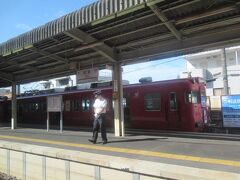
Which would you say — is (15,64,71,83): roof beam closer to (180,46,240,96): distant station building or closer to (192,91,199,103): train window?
(192,91,199,103): train window

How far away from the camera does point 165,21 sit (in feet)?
33.9

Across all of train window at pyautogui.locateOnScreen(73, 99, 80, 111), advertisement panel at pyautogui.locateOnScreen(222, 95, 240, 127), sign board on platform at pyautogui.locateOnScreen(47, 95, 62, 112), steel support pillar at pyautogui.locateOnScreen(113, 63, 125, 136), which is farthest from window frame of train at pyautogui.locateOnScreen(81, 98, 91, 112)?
advertisement panel at pyautogui.locateOnScreen(222, 95, 240, 127)

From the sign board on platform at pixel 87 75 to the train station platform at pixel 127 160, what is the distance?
373cm

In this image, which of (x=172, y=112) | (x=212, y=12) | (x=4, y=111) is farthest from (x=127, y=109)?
(x=4, y=111)

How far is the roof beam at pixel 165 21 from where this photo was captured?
956 centimetres

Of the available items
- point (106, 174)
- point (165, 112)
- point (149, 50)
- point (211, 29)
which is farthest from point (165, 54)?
point (106, 174)

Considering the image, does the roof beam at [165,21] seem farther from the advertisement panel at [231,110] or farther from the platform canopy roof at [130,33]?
the advertisement panel at [231,110]

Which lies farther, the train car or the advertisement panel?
the train car

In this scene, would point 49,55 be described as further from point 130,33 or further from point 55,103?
point 130,33

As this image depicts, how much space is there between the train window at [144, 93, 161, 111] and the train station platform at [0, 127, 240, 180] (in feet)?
18.7

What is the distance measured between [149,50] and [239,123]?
6.17m

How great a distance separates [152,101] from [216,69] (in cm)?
2538

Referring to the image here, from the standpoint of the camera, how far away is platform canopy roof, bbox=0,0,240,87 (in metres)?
9.72

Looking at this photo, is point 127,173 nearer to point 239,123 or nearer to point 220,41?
point 220,41
